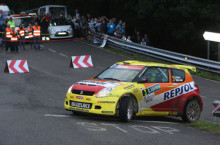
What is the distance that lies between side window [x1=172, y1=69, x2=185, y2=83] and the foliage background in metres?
20.8

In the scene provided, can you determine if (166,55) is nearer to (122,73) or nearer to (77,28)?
(77,28)

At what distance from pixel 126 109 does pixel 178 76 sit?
8.06 ft

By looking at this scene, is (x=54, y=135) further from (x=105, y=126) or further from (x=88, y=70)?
Answer: (x=88, y=70)

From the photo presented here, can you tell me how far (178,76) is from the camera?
13.4 metres

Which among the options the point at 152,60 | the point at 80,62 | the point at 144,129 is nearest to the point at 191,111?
the point at 144,129

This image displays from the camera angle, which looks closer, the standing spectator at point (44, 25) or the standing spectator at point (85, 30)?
the standing spectator at point (44, 25)

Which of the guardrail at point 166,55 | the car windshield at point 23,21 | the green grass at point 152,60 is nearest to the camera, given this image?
the green grass at point 152,60

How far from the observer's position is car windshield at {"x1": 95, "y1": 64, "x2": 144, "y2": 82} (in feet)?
40.9

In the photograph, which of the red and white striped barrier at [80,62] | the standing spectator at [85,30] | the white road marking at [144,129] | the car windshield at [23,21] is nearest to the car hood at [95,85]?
the white road marking at [144,129]

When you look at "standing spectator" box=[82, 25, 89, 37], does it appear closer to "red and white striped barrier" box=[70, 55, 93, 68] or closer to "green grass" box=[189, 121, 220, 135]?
"red and white striped barrier" box=[70, 55, 93, 68]

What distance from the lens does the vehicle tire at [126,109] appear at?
457 inches

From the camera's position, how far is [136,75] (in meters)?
12.5

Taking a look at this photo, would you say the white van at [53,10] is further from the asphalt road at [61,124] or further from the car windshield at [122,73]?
the car windshield at [122,73]

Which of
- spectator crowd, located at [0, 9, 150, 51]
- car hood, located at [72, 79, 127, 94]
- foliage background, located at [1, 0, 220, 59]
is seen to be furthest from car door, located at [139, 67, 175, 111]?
foliage background, located at [1, 0, 220, 59]
